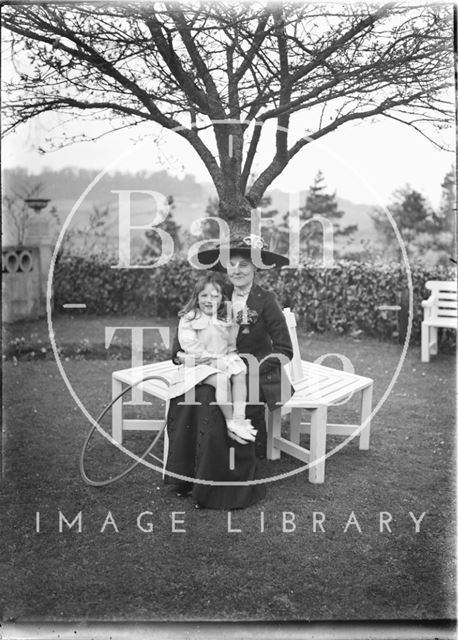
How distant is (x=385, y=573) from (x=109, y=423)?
8.64 ft

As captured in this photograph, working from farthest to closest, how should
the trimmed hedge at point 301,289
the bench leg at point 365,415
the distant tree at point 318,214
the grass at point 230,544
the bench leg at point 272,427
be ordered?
1. the trimmed hedge at point 301,289
2. the distant tree at point 318,214
3. the bench leg at point 365,415
4. the bench leg at point 272,427
5. the grass at point 230,544

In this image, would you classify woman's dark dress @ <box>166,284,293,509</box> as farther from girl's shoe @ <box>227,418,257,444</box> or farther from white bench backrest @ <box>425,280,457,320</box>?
white bench backrest @ <box>425,280,457,320</box>

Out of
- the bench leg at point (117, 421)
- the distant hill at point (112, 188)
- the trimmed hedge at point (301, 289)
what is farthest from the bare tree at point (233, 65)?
the trimmed hedge at point (301, 289)

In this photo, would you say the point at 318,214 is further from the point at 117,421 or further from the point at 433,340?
the point at 117,421

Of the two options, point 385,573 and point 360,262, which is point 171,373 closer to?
point 385,573

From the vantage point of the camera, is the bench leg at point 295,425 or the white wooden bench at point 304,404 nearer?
the white wooden bench at point 304,404

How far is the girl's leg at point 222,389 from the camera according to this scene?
359cm

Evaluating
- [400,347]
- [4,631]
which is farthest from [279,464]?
[400,347]

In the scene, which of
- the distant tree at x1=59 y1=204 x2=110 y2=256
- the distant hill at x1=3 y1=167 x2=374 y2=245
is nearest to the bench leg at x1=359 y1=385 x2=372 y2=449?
the distant hill at x1=3 y1=167 x2=374 y2=245

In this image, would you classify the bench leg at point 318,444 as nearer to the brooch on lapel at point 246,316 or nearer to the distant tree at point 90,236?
Answer: the brooch on lapel at point 246,316

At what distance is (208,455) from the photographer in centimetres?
358

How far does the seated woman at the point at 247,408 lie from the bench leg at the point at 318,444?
9.7 inches

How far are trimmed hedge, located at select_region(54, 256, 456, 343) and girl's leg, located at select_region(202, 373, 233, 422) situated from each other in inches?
154

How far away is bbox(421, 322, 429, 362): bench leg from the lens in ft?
21.0
